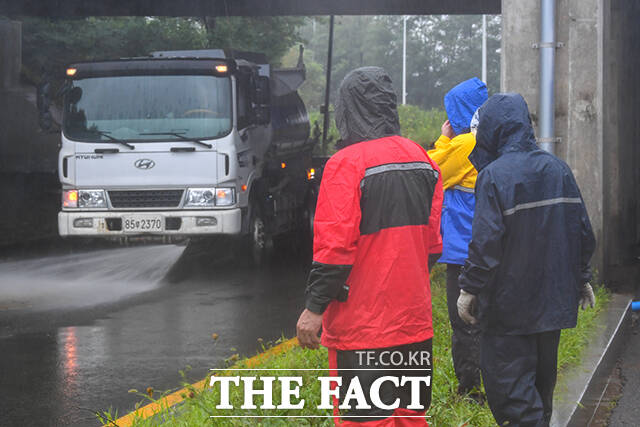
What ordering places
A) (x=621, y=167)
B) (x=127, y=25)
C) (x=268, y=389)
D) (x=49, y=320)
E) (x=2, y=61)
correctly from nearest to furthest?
(x=268, y=389)
(x=49, y=320)
(x=621, y=167)
(x=2, y=61)
(x=127, y=25)

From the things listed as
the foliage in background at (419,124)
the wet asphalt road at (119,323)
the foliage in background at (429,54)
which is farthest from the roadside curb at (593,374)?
the foliage in background at (429,54)

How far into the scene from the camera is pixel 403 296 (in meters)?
3.40

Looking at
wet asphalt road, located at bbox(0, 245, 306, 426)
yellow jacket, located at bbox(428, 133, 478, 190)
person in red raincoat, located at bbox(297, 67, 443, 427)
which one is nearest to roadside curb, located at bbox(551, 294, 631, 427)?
yellow jacket, located at bbox(428, 133, 478, 190)

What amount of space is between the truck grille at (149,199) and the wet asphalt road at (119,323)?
3.00ft

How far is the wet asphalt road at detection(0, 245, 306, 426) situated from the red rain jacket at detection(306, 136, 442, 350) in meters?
2.39

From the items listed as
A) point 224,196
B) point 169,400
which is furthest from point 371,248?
point 224,196

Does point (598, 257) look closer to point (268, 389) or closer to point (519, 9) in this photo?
point (519, 9)

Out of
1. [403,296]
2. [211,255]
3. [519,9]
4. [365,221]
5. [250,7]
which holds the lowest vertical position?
[211,255]

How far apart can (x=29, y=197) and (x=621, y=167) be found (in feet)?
43.2

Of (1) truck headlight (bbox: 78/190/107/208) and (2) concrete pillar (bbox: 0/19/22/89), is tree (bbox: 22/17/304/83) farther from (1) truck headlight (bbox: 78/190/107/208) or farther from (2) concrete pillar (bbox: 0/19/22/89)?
(1) truck headlight (bbox: 78/190/107/208)

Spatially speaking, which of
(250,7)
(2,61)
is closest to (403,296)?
(250,7)

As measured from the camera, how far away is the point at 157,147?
11086 millimetres

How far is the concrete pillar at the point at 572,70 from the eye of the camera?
8500 millimetres

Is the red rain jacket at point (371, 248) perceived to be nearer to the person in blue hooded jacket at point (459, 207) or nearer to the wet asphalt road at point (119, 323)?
the person in blue hooded jacket at point (459, 207)
